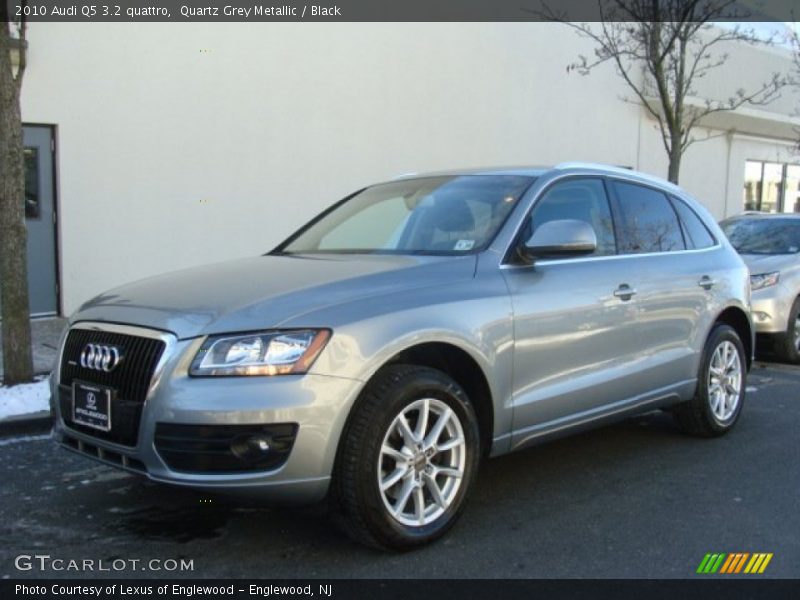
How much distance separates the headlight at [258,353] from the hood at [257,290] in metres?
0.05

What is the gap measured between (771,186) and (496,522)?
20.6 meters

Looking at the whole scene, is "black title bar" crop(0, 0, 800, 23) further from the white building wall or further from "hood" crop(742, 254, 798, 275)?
"hood" crop(742, 254, 798, 275)

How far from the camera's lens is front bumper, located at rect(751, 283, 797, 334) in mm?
8383

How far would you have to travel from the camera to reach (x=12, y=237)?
621cm

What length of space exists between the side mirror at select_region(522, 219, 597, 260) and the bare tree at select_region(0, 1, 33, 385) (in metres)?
4.05

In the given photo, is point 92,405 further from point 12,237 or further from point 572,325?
point 12,237

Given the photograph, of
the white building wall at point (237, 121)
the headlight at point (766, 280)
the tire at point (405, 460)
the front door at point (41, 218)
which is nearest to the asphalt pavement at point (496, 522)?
the tire at point (405, 460)

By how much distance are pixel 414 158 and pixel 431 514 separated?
900cm

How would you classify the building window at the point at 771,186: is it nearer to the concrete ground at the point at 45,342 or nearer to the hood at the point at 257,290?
the concrete ground at the point at 45,342

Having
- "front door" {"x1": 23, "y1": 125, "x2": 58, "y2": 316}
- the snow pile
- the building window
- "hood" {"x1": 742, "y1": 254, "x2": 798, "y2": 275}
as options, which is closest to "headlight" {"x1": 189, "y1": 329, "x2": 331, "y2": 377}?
the snow pile

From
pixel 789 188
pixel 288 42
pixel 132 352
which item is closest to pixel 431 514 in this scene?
pixel 132 352

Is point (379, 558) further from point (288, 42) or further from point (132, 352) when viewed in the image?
point (288, 42)
